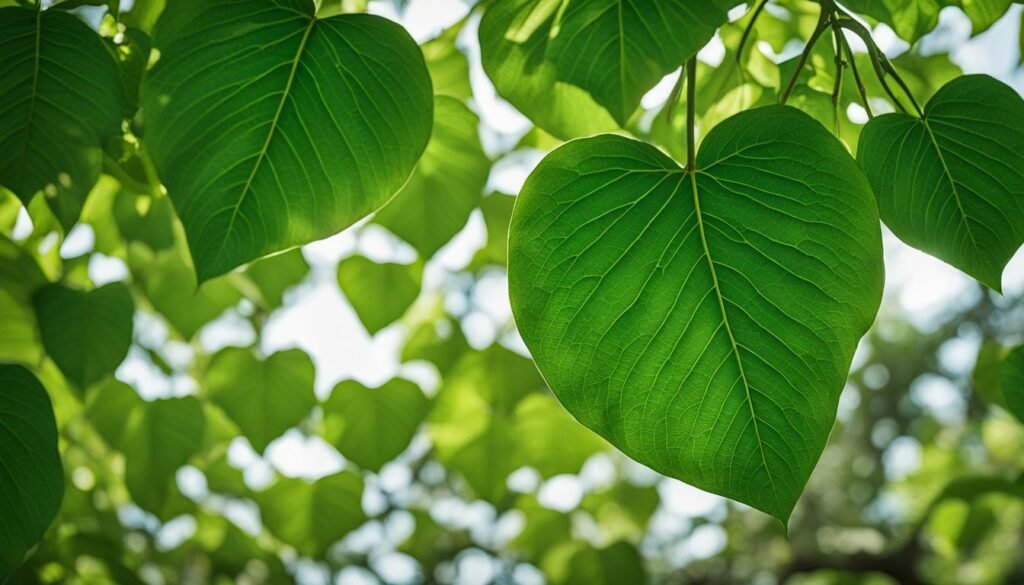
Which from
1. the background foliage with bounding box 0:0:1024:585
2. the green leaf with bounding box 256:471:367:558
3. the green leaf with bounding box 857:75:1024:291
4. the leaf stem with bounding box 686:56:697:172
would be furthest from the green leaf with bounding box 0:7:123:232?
the green leaf with bounding box 256:471:367:558

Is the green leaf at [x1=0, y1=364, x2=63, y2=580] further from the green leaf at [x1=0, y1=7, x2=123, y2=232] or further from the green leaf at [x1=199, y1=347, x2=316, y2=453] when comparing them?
the green leaf at [x1=199, y1=347, x2=316, y2=453]

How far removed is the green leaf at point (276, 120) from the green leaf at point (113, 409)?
0.59 meters

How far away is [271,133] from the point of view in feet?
1.56

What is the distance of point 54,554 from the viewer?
3.39 ft

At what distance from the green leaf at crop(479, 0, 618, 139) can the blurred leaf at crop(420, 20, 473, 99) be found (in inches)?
12.6

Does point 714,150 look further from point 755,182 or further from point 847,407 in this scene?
point 847,407

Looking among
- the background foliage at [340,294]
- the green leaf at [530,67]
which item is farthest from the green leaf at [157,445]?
the green leaf at [530,67]

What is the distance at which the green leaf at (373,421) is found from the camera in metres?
0.91

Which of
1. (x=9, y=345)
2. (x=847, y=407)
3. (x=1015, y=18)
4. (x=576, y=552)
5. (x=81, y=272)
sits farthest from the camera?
(x=847, y=407)

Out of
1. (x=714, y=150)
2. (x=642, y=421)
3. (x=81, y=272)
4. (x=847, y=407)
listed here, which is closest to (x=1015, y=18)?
(x=714, y=150)

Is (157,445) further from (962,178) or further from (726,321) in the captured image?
(962,178)

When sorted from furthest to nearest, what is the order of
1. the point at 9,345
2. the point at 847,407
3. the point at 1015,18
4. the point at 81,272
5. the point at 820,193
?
the point at 847,407
the point at 1015,18
the point at 81,272
the point at 9,345
the point at 820,193

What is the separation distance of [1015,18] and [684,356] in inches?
35.8

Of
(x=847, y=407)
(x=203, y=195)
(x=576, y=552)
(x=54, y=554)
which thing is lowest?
(x=847, y=407)
